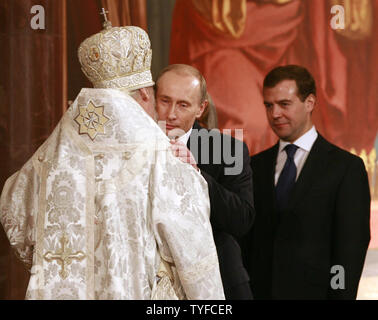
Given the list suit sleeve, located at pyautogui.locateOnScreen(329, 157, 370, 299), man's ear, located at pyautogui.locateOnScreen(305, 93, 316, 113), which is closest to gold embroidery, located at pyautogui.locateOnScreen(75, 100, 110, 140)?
suit sleeve, located at pyautogui.locateOnScreen(329, 157, 370, 299)

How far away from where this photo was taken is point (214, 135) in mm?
3230

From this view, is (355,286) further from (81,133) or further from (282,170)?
(81,133)

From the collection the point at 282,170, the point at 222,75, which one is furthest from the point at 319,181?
the point at 222,75

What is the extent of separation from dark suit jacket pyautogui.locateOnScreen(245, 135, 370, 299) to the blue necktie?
38mm

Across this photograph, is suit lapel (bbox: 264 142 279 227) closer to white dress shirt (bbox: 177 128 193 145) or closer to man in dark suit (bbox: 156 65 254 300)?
man in dark suit (bbox: 156 65 254 300)

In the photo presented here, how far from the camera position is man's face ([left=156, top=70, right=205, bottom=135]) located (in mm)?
3213

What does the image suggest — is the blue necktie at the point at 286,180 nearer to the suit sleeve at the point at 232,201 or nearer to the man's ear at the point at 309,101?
the man's ear at the point at 309,101

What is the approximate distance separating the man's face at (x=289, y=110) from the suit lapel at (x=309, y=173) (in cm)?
22

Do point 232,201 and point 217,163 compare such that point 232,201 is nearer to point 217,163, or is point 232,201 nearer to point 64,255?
point 217,163

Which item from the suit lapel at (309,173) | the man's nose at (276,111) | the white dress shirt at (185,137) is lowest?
the suit lapel at (309,173)

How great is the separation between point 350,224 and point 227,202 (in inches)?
41.7

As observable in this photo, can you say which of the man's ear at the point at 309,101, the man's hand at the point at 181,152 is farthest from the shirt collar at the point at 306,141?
the man's hand at the point at 181,152

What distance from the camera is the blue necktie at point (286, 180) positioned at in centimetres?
366

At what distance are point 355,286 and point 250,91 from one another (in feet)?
5.68
